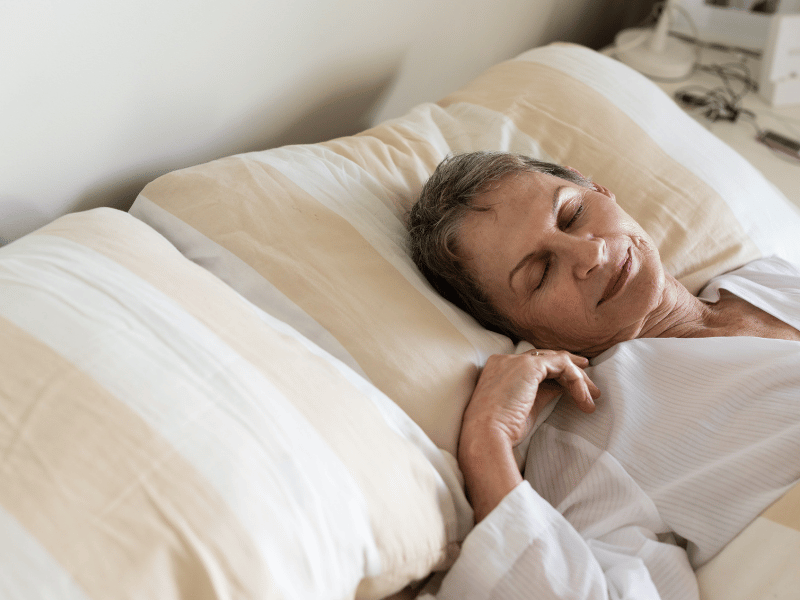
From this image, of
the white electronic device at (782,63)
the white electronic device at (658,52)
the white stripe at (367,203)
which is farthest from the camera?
the white electronic device at (658,52)

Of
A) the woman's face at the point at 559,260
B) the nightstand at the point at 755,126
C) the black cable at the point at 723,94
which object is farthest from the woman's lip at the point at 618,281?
the black cable at the point at 723,94

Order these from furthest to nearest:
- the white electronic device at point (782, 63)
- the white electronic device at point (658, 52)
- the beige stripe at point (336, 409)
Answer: the white electronic device at point (658, 52) < the white electronic device at point (782, 63) < the beige stripe at point (336, 409)

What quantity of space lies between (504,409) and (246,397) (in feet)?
1.23

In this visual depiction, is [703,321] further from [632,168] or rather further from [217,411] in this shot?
[217,411]

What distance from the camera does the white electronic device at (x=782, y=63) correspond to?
1.84 meters

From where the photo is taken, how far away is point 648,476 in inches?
33.2

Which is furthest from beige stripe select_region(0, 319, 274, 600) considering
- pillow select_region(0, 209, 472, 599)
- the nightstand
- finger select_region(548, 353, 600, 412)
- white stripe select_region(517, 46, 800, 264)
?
the nightstand

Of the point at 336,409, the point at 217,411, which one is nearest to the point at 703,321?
the point at 336,409

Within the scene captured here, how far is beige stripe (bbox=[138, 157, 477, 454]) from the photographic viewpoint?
82 centimetres

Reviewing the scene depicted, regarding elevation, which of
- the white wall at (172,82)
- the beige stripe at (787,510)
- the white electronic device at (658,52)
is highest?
the white wall at (172,82)

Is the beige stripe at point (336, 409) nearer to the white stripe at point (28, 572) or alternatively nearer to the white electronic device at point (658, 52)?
the white stripe at point (28, 572)

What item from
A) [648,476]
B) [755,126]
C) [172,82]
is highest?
[172,82]

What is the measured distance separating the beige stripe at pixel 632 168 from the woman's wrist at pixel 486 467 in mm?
594

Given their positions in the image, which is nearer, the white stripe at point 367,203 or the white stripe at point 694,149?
the white stripe at point 367,203
